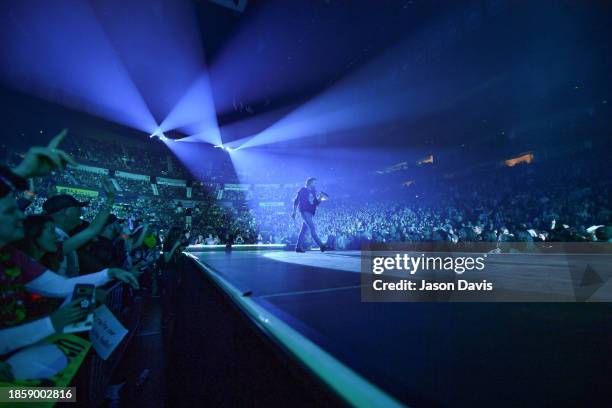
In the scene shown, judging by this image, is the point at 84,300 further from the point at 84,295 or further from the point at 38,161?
the point at 38,161

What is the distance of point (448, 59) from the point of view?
405 inches

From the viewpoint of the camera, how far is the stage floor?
0.82 meters

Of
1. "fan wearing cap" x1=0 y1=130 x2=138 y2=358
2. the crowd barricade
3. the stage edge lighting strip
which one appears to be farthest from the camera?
the crowd barricade

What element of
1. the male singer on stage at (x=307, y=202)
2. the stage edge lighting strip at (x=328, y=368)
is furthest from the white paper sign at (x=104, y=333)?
the male singer on stage at (x=307, y=202)

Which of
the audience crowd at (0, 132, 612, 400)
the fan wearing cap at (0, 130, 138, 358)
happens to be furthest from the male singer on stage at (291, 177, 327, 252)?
the fan wearing cap at (0, 130, 138, 358)

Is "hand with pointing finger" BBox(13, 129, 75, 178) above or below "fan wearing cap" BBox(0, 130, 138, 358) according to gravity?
above

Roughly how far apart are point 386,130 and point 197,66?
1241 centimetres

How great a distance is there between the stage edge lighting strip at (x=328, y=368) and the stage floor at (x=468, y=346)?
0.04 metres

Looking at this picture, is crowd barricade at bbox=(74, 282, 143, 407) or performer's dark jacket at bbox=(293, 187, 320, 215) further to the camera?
performer's dark jacket at bbox=(293, 187, 320, 215)

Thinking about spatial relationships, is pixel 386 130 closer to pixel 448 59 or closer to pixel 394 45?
pixel 448 59

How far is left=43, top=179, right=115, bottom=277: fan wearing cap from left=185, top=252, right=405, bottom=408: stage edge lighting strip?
169cm

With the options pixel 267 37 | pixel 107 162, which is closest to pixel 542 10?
pixel 267 37

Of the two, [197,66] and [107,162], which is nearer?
[197,66]

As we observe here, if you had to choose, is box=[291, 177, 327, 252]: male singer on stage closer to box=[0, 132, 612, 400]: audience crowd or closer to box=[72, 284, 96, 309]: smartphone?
box=[0, 132, 612, 400]: audience crowd
